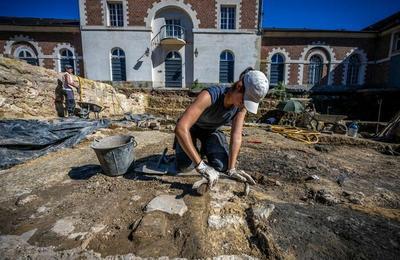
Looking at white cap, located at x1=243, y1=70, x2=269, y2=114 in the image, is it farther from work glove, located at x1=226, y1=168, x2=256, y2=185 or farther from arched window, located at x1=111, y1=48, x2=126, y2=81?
arched window, located at x1=111, y1=48, x2=126, y2=81

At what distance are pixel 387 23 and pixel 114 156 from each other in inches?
852

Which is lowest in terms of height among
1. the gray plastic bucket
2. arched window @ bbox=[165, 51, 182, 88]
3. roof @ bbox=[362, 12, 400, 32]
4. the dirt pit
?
the dirt pit

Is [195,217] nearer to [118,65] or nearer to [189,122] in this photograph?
[189,122]

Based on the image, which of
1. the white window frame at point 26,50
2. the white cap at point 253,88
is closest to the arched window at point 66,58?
the white window frame at point 26,50

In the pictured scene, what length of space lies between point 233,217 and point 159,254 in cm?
76

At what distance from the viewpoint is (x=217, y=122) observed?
8.62ft

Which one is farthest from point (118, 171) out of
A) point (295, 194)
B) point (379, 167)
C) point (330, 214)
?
point (379, 167)

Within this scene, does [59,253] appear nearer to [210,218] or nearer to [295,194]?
[210,218]

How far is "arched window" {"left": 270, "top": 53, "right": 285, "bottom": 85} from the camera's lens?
15.5 metres

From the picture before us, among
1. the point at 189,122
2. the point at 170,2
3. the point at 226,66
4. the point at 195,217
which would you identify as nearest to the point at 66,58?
the point at 170,2

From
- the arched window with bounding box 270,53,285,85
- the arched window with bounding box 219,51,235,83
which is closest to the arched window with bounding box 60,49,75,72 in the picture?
the arched window with bounding box 219,51,235,83

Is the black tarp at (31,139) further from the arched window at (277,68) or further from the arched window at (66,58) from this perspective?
the arched window at (277,68)

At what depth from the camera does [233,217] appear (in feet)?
6.25

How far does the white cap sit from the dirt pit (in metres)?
1.06
